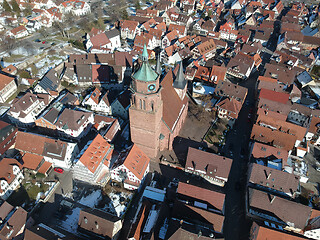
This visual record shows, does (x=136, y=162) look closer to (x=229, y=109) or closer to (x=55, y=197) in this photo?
(x=55, y=197)

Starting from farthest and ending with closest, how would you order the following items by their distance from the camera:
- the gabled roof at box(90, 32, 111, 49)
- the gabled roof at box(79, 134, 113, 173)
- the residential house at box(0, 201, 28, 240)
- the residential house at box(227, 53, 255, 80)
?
the gabled roof at box(90, 32, 111, 49) < the residential house at box(227, 53, 255, 80) < the gabled roof at box(79, 134, 113, 173) < the residential house at box(0, 201, 28, 240)

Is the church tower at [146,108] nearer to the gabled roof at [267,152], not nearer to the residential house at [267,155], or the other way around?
the residential house at [267,155]

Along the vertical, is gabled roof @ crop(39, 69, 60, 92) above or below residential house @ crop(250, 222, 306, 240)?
below

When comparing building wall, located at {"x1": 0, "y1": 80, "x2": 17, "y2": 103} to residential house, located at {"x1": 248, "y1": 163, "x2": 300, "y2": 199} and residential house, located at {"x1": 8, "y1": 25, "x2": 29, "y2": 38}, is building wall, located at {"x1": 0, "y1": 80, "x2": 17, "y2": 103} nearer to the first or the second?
residential house, located at {"x1": 8, "y1": 25, "x2": 29, "y2": 38}

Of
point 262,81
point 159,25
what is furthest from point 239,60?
point 159,25

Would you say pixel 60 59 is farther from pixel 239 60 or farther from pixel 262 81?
pixel 262 81

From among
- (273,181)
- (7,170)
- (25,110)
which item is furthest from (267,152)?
(25,110)

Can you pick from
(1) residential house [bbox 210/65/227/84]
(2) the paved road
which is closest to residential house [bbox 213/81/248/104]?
(1) residential house [bbox 210/65/227/84]
